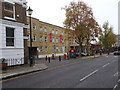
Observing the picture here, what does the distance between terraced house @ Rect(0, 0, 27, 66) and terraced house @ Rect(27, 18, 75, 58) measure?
19431 mm

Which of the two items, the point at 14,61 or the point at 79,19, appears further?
the point at 79,19

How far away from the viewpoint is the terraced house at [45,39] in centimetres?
4247

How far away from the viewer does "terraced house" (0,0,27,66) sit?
16.4 m

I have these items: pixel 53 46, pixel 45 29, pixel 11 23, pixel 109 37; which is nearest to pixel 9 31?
pixel 11 23

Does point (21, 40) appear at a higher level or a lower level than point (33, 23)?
lower

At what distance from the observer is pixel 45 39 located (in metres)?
47.7

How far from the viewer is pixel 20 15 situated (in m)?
19.2

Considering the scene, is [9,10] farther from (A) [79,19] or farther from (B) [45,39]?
(B) [45,39]

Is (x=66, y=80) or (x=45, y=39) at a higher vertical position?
(x=45, y=39)

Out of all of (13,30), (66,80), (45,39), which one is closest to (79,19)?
(45,39)

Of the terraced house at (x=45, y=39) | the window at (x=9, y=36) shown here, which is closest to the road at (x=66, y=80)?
the window at (x=9, y=36)

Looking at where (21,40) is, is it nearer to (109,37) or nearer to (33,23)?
(33,23)

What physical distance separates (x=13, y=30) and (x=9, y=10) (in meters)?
2.14

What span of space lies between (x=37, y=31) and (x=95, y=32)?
1515 centimetres
